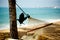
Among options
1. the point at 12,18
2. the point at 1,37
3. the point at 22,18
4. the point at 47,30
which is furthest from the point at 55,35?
the point at 1,37

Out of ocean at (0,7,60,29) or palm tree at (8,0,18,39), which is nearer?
palm tree at (8,0,18,39)

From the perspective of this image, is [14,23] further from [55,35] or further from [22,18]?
[55,35]

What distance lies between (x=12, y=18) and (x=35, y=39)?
23.8 inches

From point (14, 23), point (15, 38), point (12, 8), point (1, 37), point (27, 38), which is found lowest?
point (1, 37)

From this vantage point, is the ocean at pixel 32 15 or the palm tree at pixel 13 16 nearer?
the palm tree at pixel 13 16

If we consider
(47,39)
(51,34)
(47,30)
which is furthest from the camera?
(47,30)

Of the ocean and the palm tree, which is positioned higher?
the palm tree

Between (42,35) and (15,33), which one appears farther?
(42,35)

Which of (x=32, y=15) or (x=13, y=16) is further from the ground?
(x=13, y=16)

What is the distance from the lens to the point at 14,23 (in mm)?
2047

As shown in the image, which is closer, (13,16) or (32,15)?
(13,16)

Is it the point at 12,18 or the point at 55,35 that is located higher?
the point at 12,18

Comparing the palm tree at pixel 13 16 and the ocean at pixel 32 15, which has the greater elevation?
the palm tree at pixel 13 16

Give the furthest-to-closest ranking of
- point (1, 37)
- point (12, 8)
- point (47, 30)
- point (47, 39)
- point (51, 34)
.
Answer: point (1, 37) → point (47, 30) → point (51, 34) → point (47, 39) → point (12, 8)
